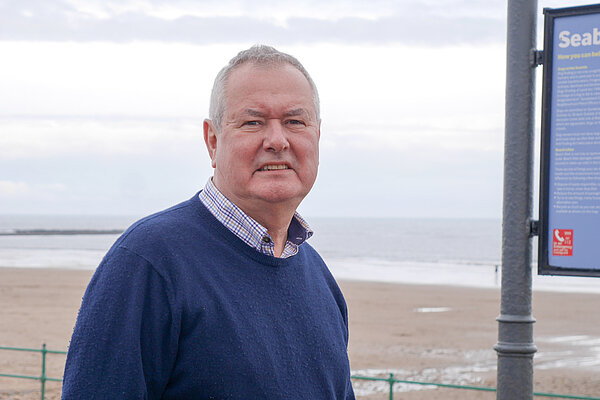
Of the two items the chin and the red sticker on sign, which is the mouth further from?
the red sticker on sign

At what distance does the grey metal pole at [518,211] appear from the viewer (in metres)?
4.48

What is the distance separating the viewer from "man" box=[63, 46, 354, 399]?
183 cm

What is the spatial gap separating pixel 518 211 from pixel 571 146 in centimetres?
48

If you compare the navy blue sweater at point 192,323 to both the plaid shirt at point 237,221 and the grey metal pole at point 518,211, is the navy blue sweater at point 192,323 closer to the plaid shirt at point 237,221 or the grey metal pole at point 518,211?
the plaid shirt at point 237,221

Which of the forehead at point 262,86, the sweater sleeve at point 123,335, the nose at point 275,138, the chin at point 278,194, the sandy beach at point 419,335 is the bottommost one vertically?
the sandy beach at point 419,335

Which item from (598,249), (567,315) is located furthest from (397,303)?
(598,249)

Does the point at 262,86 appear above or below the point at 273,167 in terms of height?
above

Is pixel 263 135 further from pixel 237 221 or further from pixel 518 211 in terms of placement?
pixel 518 211

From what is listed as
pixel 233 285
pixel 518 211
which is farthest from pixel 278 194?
pixel 518 211

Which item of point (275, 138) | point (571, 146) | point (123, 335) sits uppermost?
point (571, 146)

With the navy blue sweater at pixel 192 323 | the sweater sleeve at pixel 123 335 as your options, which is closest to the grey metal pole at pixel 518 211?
the navy blue sweater at pixel 192 323

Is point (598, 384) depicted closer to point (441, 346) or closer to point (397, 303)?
point (441, 346)

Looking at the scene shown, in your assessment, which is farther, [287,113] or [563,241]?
[563,241]

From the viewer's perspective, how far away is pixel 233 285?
2.02 meters
